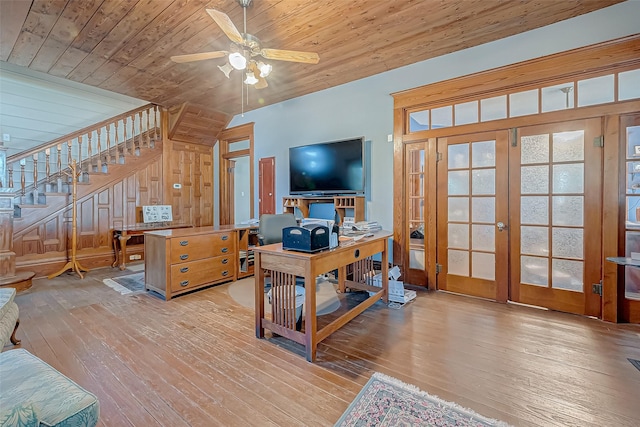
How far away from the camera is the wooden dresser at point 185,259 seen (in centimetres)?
327

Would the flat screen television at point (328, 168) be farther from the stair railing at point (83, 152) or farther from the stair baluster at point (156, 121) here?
the stair railing at point (83, 152)

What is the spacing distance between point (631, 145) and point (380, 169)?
249cm

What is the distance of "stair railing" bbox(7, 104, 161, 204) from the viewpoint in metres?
4.41

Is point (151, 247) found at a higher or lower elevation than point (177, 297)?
higher

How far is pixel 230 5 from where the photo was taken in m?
2.59

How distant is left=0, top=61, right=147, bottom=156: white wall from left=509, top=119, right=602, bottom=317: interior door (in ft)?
23.4

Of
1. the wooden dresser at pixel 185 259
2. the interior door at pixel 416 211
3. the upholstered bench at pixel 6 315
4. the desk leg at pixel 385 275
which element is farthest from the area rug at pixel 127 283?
the interior door at pixel 416 211

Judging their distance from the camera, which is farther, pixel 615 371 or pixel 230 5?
pixel 230 5

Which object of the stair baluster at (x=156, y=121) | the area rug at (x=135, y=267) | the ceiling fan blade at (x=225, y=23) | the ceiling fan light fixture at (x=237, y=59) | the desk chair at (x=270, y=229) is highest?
the stair baluster at (x=156, y=121)

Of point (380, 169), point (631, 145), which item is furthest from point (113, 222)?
point (631, 145)

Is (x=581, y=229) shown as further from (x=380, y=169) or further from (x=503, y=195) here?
(x=380, y=169)

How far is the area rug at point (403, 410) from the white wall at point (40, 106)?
643 cm

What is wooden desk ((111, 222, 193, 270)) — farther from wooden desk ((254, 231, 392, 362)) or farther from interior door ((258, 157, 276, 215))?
wooden desk ((254, 231, 392, 362))

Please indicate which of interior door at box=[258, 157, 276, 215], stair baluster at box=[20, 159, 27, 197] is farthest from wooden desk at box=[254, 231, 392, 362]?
stair baluster at box=[20, 159, 27, 197]
